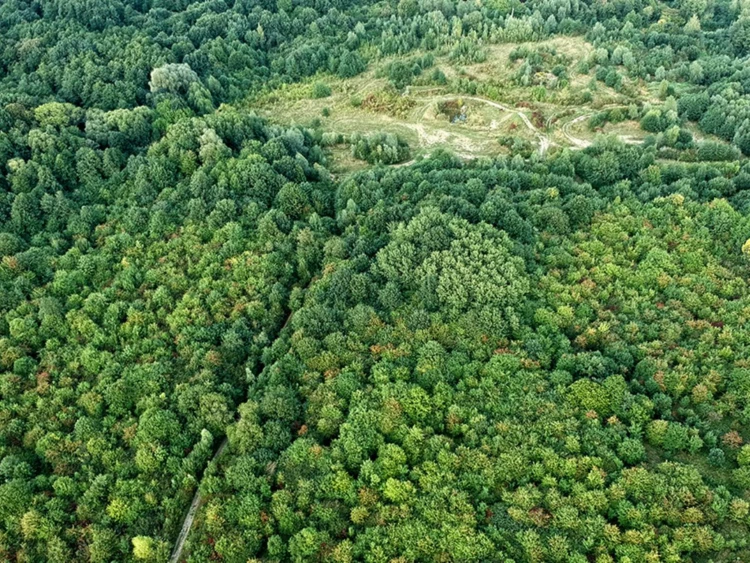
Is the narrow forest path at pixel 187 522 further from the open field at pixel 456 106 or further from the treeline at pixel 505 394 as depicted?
the open field at pixel 456 106

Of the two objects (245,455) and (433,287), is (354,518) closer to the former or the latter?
(245,455)

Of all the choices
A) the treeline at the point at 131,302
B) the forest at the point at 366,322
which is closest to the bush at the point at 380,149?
the forest at the point at 366,322

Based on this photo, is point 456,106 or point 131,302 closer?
point 131,302

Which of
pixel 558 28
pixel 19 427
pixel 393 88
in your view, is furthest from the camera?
pixel 558 28

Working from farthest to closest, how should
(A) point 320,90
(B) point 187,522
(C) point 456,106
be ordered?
(A) point 320,90
(C) point 456,106
(B) point 187,522

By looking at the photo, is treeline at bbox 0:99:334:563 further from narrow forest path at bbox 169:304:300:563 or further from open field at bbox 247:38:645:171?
open field at bbox 247:38:645:171

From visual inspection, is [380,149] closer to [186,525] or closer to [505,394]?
[505,394]

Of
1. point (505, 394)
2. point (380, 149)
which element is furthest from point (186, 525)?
point (380, 149)

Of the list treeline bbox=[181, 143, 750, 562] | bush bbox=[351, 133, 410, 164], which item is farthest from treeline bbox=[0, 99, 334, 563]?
bush bbox=[351, 133, 410, 164]

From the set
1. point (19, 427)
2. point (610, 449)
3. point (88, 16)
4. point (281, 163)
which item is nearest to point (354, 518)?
point (610, 449)
